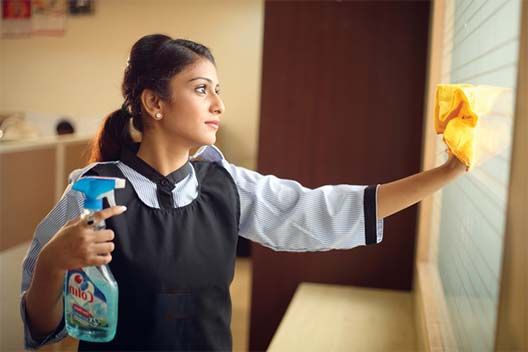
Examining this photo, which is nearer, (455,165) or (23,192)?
(455,165)

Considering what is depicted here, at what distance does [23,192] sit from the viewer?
2322 mm

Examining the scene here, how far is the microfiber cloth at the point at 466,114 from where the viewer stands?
0.90m

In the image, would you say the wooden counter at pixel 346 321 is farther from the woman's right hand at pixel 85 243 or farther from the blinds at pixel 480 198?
the woman's right hand at pixel 85 243

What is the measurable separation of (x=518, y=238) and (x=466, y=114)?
254mm

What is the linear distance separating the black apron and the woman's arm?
27cm

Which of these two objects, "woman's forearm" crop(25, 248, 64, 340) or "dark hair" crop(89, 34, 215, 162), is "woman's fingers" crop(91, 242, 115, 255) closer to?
"woman's forearm" crop(25, 248, 64, 340)

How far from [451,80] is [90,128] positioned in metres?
3.36

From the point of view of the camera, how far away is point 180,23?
3.79 m

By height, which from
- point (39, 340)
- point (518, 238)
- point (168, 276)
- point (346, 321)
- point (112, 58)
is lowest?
point (346, 321)

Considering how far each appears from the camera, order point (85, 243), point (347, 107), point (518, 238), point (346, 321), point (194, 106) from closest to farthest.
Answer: point (518, 238), point (85, 243), point (194, 106), point (346, 321), point (347, 107)

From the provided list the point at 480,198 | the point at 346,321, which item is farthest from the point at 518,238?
the point at 346,321

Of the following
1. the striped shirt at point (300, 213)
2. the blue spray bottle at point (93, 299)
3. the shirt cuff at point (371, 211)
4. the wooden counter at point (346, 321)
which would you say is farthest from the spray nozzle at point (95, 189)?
the wooden counter at point (346, 321)

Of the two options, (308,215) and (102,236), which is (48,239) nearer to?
(102,236)

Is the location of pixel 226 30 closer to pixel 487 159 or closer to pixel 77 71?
pixel 77 71
